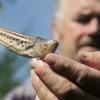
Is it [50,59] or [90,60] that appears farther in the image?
[90,60]

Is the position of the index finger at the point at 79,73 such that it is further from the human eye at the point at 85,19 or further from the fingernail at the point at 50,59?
the human eye at the point at 85,19

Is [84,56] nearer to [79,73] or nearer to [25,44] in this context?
[79,73]

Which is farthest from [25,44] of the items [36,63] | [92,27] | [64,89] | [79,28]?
[79,28]

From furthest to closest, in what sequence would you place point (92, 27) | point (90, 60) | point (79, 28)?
point (79, 28) < point (92, 27) < point (90, 60)

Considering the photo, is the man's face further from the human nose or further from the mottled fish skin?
the mottled fish skin

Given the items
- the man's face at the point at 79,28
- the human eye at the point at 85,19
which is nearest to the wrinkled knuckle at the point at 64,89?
the man's face at the point at 79,28

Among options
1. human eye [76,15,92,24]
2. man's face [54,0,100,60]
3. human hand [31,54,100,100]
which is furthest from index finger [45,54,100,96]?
human eye [76,15,92,24]
